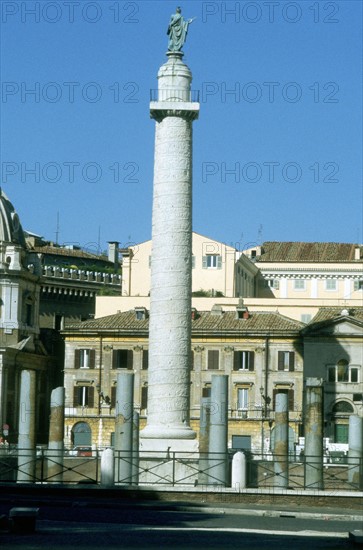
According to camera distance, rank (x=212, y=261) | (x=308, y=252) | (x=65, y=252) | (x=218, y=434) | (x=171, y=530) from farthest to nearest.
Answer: (x=65, y=252) → (x=308, y=252) → (x=212, y=261) → (x=218, y=434) → (x=171, y=530)

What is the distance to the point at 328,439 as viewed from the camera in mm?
71438

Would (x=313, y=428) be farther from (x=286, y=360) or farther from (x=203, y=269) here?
(x=203, y=269)

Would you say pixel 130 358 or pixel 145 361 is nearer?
pixel 145 361

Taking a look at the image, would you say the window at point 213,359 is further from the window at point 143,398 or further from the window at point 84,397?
the window at point 84,397

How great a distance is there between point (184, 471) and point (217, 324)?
3552 cm

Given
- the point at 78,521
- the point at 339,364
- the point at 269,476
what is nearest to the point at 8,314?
the point at 339,364

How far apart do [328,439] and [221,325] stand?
33.2ft

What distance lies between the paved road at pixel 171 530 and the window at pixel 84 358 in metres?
44.0

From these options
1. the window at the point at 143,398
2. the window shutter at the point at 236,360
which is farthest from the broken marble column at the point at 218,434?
the window shutter at the point at 236,360

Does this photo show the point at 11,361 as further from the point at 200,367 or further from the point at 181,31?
the point at 181,31

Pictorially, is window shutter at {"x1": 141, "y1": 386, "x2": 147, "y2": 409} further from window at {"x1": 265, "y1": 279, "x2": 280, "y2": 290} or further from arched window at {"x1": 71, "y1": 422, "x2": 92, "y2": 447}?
window at {"x1": 265, "y1": 279, "x2": 280, "y2": 290}

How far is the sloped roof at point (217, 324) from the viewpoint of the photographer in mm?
77938

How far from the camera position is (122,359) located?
79.0 metres

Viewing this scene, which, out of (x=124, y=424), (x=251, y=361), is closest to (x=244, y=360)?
(x=251, y=361)
